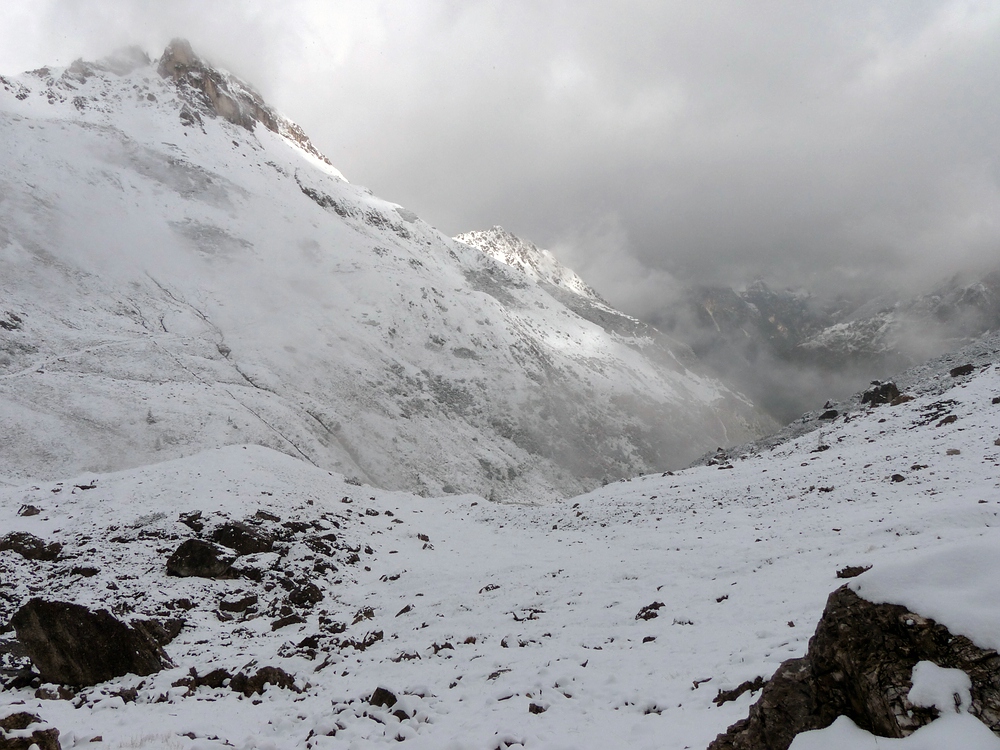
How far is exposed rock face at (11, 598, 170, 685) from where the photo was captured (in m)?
10.8

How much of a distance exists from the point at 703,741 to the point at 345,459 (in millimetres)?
55424

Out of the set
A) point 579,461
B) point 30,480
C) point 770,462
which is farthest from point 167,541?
point 579,461

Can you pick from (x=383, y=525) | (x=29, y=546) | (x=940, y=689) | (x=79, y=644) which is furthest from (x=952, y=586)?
(x=383, y=525)

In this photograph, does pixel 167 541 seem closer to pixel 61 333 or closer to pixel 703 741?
pixel 703 741

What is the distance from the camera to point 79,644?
11.1 m

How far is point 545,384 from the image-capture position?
320ft

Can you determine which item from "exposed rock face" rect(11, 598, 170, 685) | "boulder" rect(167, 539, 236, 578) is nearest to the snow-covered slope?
"boulder" rect(167, 539, 236, 578)

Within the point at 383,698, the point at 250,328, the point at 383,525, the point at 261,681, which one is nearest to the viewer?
the point at 383,698

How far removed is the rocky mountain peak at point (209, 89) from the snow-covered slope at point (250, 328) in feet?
2.18

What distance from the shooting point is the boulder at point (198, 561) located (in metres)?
17.7

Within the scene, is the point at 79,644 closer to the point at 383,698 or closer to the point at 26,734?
the point at 26,734

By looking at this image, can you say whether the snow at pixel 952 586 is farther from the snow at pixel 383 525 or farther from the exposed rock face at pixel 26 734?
the exposed rock face at pixel 26 734

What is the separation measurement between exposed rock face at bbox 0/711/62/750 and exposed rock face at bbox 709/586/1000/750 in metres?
9.35

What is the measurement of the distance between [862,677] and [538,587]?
12.4 meters
